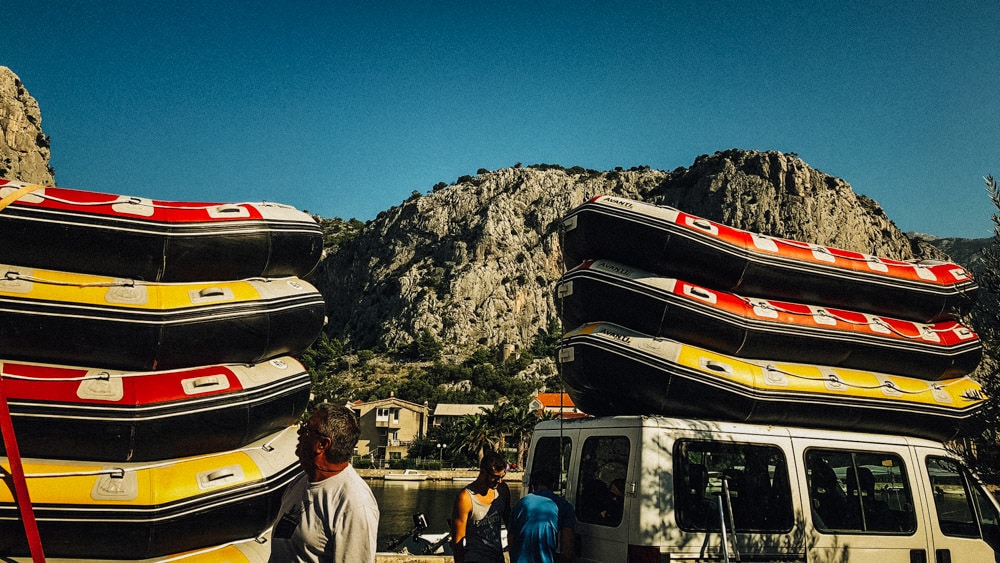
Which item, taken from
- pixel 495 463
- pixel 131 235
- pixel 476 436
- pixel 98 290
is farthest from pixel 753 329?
pixel 476 436

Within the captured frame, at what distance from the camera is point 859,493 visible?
221 inches

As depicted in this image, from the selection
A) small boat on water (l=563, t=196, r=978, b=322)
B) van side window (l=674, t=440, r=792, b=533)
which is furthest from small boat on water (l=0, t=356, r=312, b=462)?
van side window (l=674, t=440, r=792, b=533)

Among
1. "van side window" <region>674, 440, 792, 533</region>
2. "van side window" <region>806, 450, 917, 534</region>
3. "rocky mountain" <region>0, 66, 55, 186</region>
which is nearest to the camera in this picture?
"van side window" <region>674, 440, 792, 533</region>

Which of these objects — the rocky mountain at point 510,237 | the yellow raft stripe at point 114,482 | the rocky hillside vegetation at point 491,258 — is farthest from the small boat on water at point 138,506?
the rocky mountain at point 510,237

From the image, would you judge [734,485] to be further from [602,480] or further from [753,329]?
[753,329]

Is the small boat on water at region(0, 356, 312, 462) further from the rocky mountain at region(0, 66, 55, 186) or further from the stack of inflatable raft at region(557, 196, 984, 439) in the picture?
the rocky mountain at region(0, 66, 55, 186)

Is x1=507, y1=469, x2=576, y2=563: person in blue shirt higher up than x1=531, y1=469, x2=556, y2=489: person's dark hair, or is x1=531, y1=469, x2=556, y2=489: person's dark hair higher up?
x1=531, y1=469, x2=556, y2=489: person's dark hair

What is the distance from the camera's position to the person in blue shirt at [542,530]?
5.05m

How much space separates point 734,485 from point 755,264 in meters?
2.44

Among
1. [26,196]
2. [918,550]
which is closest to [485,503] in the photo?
[918,550]

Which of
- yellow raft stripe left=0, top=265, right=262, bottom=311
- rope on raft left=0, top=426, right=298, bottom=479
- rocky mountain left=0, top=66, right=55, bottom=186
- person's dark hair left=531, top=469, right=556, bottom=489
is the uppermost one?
rocky mountain left=0, top=66, right=55, bottom=186

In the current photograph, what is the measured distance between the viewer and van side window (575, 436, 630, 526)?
5219mm

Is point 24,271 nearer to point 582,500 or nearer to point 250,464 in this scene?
point 250,464

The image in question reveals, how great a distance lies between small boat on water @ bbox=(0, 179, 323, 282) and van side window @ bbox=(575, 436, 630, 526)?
4004mm
